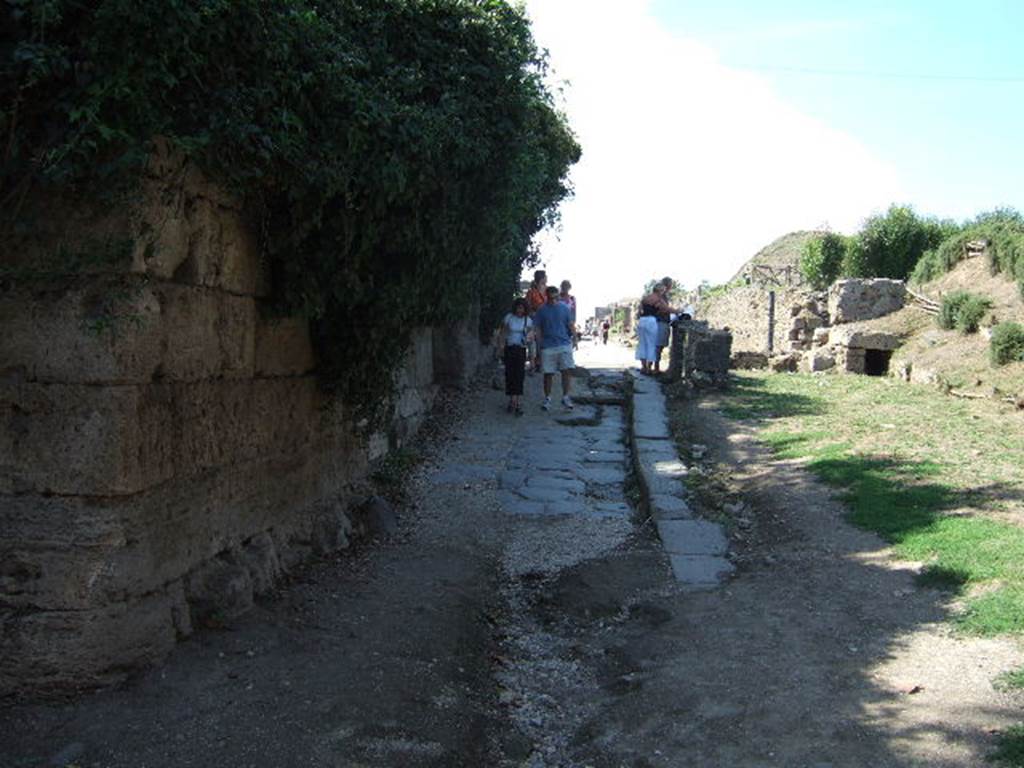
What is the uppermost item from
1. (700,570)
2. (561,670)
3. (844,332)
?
(844,332)

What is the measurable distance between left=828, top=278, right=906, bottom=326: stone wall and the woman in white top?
991 centimetres

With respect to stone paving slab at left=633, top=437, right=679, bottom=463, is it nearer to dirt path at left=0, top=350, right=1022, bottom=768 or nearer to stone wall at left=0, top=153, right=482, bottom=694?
dirt path at left=0, top=350, right=1022, bottom=768

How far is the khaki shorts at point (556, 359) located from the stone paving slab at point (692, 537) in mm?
4778

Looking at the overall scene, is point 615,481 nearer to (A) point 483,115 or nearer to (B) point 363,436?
(B) point 363,436

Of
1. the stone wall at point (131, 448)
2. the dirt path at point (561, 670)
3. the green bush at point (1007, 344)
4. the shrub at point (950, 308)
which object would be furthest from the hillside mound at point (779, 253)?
the stone wall at point (131, 448)

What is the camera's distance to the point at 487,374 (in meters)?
13.6

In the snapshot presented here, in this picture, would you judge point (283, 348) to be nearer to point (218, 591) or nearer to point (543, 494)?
point (218, 591)

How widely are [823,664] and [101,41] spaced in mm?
3939

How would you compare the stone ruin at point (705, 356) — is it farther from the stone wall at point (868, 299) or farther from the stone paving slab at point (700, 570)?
the stone paving slab at point (700, 570)

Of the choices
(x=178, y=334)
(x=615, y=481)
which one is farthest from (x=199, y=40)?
(x=615, y=481)

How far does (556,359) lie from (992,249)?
968 cm

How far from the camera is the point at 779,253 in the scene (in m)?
→ 39.2

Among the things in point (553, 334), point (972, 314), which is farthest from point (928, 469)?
point (972, 314)

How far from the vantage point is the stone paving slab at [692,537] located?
6.44 m
